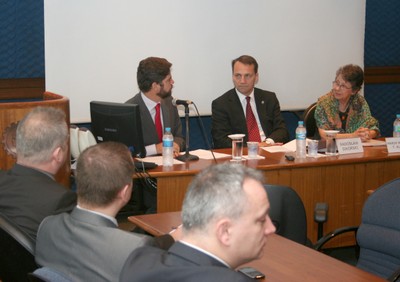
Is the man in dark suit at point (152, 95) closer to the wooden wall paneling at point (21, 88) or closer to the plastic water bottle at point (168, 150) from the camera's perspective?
the plastic water bottle at point (168, 150)

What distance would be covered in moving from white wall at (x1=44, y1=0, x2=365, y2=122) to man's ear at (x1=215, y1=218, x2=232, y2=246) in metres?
4.46

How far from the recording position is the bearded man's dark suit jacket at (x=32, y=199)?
286 centimetres

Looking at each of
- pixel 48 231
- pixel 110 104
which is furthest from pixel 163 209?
pixel 48 231

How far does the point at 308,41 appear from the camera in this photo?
23.4ft

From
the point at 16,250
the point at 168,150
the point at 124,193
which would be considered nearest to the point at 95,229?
the point at 124,193

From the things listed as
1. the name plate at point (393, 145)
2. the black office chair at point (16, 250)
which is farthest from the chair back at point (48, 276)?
the name plate at point (393, 145)

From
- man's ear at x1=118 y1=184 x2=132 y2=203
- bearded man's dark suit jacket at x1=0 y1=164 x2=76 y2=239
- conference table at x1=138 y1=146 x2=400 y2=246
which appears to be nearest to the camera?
man's ear at x1=118 y1=184 x2=132 y2=203

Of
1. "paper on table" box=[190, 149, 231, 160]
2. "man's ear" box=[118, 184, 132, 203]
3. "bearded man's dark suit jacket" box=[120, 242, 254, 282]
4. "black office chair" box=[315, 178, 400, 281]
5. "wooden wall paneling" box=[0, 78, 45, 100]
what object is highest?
"wooden wall paneling" box=[0, 78, 45, 100]

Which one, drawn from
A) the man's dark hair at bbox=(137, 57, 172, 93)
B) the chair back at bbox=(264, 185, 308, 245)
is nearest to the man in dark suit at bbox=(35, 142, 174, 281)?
the chair back at bbox=(264, 185, 308, 245)

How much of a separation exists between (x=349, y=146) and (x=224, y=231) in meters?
3.64

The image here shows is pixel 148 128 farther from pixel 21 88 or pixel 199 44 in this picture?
pixel 199 44

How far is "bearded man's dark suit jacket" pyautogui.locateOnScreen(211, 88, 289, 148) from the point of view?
6021mm

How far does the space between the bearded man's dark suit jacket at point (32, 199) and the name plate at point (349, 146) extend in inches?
110

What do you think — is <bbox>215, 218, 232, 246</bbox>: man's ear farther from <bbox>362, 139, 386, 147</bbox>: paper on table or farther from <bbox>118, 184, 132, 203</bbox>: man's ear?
<bbox>362, 139, 386, 147</bbox>: paper on table
